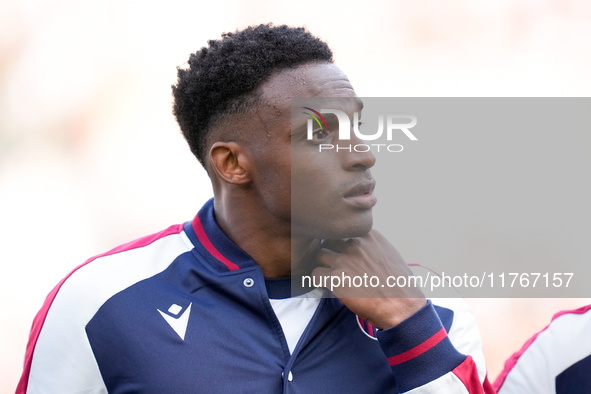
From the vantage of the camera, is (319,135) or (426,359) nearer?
(426,359)

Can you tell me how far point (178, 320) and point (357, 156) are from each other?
0.56 meters

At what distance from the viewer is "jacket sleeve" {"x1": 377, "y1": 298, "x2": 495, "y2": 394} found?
117 centimetres

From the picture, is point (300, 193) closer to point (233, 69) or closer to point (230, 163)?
point (230, 163)

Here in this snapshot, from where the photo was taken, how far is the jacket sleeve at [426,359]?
117 cm

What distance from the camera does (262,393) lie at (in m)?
1.18

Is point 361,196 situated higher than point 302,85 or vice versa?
point 302,85

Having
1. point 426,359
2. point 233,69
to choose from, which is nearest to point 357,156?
point 233,69

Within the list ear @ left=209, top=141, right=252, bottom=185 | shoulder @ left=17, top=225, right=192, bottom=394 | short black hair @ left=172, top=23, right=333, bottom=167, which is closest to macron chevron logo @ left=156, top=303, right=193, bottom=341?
shoulder @ left=17, top=225, right=192, bottom=394

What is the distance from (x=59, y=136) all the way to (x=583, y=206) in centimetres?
291

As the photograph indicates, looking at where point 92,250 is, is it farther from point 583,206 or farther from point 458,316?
point 583,206

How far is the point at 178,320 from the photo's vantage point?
1234 millimetres

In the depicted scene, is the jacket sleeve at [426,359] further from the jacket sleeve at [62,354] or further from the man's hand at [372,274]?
the jacket sleeve at [62,354]

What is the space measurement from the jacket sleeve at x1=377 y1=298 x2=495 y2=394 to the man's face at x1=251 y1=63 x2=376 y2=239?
0.24 meters

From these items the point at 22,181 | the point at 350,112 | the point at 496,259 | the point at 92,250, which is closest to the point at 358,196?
the point at 350,112
